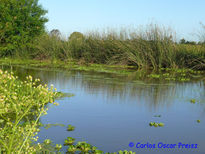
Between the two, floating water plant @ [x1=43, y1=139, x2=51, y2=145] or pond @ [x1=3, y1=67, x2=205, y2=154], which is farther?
pond @ [x1=3, y1=67, x2=205, y2=154]

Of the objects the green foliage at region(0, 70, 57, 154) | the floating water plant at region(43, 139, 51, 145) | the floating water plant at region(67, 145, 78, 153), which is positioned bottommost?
the floating water plant at region(67, 145, 78, 153)

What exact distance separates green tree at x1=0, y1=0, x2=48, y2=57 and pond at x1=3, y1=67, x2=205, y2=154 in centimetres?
1430

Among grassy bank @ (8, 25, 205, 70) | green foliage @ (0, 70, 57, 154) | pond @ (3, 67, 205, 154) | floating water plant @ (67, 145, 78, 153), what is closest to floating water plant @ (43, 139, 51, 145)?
green foliage @ (0, 70, 57, 154)

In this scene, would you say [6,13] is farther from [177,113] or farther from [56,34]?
[177,113]

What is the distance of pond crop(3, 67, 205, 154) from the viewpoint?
345 centimetres

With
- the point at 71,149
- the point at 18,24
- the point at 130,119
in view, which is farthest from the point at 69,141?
the point at 18,24

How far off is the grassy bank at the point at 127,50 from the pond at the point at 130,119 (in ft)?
21.9

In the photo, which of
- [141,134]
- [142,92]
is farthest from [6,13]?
[141,134]

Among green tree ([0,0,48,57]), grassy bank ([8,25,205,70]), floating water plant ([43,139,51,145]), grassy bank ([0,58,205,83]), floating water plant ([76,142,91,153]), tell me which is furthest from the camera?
green tree ([0,0,48,57])

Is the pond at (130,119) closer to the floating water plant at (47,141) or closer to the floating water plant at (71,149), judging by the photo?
the floating water plant at (47,141)

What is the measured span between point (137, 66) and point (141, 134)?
427 inches

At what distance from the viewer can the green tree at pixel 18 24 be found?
64.7 ft

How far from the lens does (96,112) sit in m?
4.82

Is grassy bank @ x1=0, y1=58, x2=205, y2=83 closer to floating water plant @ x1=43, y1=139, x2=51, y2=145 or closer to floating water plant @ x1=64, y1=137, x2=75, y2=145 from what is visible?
floating water plant @ x1=64, y1=137, x2=75, y2=145
